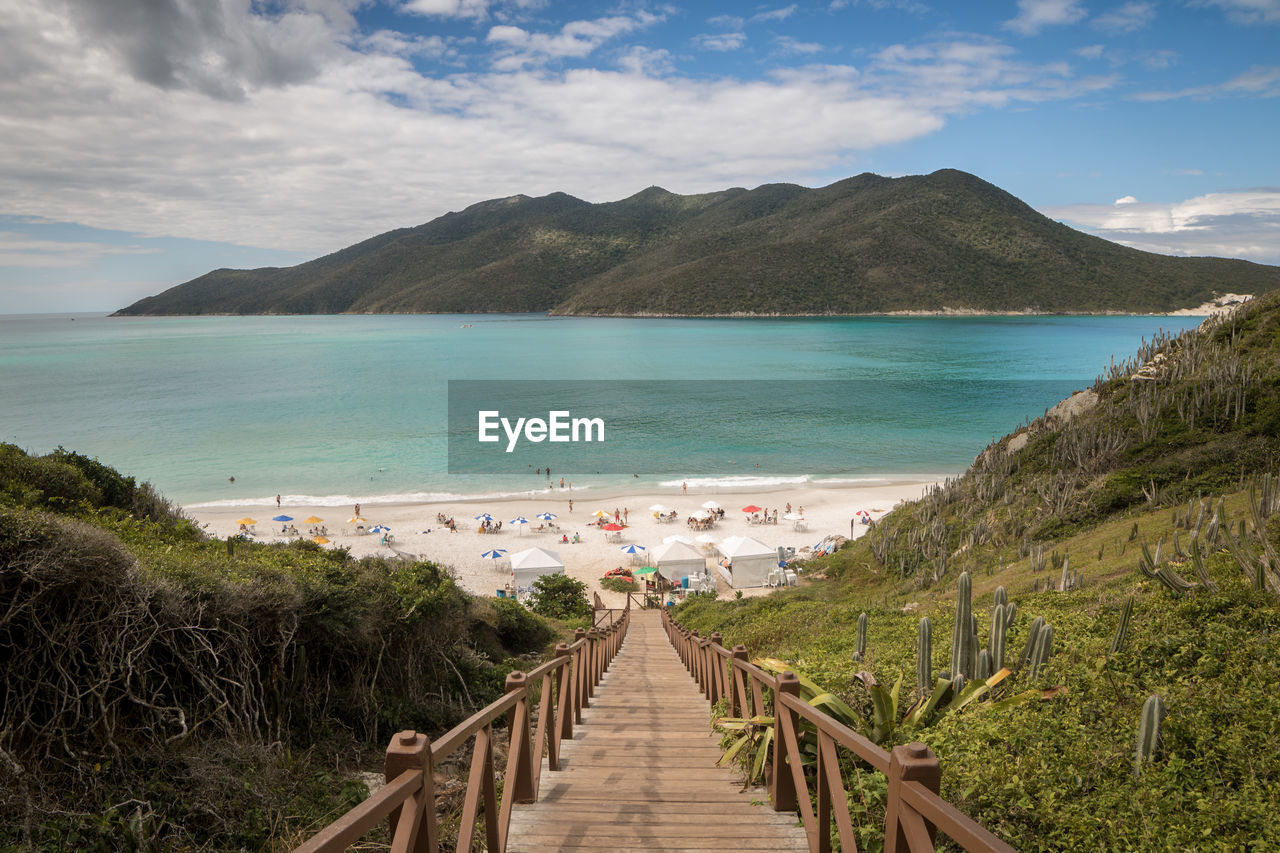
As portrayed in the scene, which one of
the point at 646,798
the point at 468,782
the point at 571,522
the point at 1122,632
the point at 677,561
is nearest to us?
the point at 468,782

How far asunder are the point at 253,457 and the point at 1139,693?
4546cm

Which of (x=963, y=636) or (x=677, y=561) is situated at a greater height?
(x=963, y=636)

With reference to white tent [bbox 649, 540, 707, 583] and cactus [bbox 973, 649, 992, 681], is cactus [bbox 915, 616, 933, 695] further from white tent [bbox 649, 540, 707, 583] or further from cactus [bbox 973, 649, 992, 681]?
white tent [bbox 649, 540, 707, 583]

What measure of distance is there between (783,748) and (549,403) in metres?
57.7

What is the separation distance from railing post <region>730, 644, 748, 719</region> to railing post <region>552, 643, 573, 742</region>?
1.28m

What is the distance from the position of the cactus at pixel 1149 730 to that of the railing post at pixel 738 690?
2137mm

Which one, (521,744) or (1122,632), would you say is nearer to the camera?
(521,744)

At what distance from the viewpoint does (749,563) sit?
909 inches

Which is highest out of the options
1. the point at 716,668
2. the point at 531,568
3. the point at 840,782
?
the point at 840,782

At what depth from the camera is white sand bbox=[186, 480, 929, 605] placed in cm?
2538

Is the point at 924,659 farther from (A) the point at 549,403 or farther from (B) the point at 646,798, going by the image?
(A) the point at 549,403

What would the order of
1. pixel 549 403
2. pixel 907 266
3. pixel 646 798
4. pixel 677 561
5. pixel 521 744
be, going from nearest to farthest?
pixel 521 744 < pixel 646 798 < pixel 677 561 < pixel 549 403 < pixel 907 266

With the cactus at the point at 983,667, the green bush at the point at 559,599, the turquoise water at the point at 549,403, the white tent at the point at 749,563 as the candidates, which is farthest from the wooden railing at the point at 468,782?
the turquoise water at the point at 549,403

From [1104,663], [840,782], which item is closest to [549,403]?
[1104,663]
